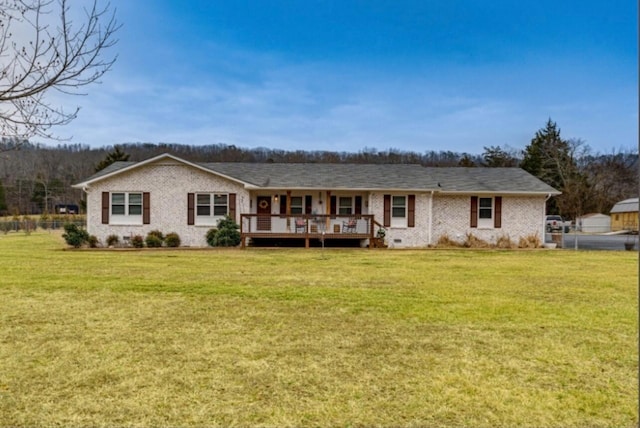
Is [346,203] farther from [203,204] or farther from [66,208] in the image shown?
[66,208]

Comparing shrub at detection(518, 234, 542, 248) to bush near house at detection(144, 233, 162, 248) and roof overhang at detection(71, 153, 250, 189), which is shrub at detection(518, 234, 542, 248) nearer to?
roof overhang at detection(71, 153, 250, 189)

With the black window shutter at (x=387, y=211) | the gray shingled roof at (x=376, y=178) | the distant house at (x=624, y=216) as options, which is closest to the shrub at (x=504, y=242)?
the gray shingled roof at (x=376, y=178)

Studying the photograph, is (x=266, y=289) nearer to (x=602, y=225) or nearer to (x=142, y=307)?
(x=142, y=307)

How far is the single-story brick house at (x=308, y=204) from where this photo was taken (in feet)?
64.5

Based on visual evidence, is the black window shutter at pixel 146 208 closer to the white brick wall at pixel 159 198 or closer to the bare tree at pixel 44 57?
the white brick wall at pixel 159 198

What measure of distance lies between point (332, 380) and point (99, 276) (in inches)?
337

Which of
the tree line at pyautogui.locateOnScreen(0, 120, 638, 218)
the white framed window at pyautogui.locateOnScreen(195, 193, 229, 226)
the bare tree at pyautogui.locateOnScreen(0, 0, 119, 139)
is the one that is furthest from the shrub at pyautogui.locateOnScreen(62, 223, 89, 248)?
the tree line at pyautogui.locateOnScreen(0, 120, 638, 218)

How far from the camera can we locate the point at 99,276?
10.8m

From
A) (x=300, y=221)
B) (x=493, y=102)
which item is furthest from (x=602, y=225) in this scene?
(x=300, y=221)

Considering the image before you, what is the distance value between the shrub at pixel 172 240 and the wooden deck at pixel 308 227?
118 inches

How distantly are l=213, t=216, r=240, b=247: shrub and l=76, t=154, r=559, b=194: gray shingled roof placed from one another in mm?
2051

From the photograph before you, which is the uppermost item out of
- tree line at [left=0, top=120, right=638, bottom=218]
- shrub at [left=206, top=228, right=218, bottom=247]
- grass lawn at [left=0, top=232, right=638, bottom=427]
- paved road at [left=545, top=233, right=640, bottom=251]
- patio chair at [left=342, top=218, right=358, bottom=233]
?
tree line at [left=0, top=120, right=638, bottom=218]

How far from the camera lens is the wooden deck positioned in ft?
63.0

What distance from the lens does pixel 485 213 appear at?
20.9m
